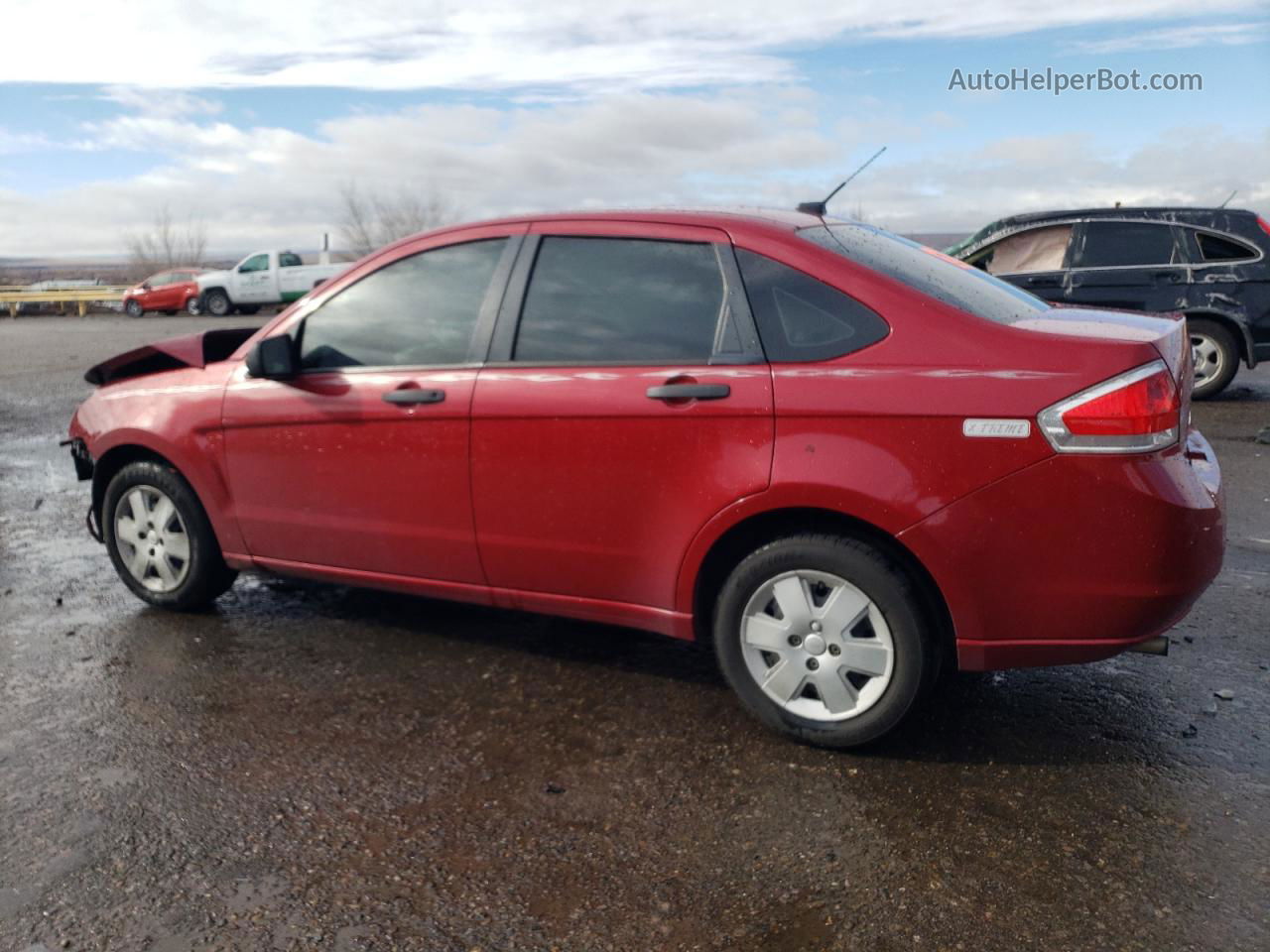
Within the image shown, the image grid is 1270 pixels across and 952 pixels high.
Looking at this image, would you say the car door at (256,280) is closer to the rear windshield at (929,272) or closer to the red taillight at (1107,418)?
the rear windshield at (929,272)

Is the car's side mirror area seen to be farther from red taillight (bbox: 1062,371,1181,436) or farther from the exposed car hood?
red taillight (bbox: 1062,371,1181,436)

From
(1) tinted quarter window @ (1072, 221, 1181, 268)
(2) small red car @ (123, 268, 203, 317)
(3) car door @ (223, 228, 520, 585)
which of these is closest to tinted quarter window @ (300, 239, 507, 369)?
(3) car door @ (223, 228, 520, 585)

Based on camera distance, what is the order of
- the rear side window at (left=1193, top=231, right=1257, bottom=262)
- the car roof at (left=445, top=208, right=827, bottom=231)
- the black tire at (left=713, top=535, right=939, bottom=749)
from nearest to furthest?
the black tire at (left=713, top=535, right=939, bottom=749)
the car roof at (left=445, top=208, right=827, bottom=231)
the rear side window at (left=1193, top=231, right=1257, bottom=262)

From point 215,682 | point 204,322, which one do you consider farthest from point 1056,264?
point 204,322

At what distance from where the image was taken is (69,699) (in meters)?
4.27

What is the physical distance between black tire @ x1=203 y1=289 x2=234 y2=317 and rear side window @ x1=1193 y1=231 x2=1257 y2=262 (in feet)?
90.1

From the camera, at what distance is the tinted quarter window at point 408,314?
427 cm

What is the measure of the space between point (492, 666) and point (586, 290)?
4.92 ft

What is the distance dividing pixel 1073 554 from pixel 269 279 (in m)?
31.1

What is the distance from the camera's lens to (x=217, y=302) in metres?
32.9

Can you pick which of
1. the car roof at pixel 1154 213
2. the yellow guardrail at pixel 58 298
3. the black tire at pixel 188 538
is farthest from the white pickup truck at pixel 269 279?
the black tire at pixel 188 538

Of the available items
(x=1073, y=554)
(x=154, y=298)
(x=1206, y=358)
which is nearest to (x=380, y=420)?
(x=1073, y=554)

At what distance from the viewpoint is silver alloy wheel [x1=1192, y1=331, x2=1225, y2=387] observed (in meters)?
11.1

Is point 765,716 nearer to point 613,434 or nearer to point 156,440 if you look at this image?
point 613,434
